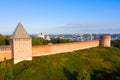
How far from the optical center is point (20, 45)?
3834 cm

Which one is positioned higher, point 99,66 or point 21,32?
point 21,32

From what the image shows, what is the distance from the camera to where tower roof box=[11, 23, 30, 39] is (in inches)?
1513

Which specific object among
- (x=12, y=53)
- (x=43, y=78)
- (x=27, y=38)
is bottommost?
(x=43, y=78)

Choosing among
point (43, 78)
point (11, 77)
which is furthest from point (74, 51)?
point (11, 77)

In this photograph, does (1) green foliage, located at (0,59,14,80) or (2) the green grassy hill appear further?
(2) the green grassy hill

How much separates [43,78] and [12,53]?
302 inches

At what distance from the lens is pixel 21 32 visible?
39250mm

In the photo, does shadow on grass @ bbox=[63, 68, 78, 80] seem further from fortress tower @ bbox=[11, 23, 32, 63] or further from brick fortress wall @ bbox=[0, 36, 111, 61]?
brick fortress wall @ bbox=[0, 36, 111, 61]

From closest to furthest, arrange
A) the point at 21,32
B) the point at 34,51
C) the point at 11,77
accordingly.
A: 1. the point at 11,77
2. the point at 21,32
3. the point at 34,51

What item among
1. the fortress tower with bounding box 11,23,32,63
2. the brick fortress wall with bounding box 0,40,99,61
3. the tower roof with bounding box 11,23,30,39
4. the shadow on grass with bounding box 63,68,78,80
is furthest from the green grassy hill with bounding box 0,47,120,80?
the tower roof with bounding box 11,23,30,39

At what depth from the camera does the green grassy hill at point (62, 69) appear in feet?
109

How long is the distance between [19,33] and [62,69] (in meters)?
9.24

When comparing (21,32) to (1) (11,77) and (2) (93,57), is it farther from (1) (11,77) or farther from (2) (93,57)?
(2) (93,57)

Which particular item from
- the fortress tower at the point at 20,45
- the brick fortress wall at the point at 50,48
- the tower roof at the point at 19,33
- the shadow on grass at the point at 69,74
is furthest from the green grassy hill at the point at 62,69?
the tower roof at the point at 19,33
